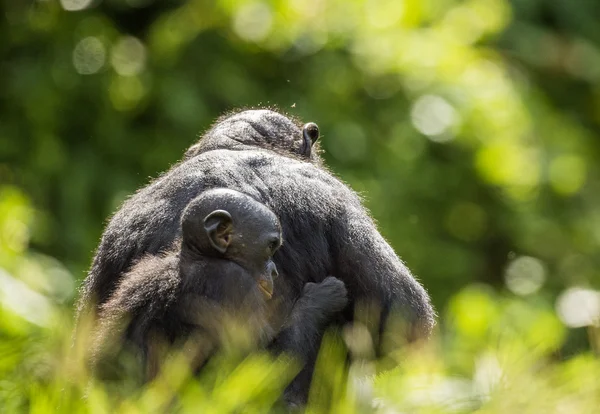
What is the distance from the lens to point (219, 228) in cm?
386

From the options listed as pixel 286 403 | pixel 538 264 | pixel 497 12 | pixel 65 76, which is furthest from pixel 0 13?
pixel 286 403

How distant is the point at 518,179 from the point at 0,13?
504 cm

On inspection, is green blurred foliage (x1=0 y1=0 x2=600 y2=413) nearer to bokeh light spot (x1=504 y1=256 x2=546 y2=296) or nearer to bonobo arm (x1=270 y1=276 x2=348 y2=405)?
bokeh light spot (x1=504 y1=256 x2=546 y2=296)

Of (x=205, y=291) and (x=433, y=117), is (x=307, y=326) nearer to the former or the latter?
(x=205, y=291)

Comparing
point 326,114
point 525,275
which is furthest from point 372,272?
point 525,275

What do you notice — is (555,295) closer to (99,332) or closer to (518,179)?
(518,179)

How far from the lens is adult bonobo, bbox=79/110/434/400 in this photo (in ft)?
14.5

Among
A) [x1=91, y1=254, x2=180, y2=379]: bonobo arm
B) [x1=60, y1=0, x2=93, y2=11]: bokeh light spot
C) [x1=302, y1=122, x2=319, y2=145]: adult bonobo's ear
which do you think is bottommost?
[x1=91, y1=254, x2=180, y2=379]: bonobo arm

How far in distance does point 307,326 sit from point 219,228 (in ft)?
1.78

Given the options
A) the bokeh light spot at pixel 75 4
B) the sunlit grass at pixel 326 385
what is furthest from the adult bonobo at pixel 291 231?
the bokeh light spot at pixel 75 4

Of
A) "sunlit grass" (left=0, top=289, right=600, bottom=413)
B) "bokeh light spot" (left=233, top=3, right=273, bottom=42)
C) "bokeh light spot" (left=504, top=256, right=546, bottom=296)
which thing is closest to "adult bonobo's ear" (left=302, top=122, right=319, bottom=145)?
"sunlit grass" (left=0, top=289, right=600, bottom=413)

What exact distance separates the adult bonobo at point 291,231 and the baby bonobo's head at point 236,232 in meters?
0.32

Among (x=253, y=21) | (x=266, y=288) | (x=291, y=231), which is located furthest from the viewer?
(x=253, y=21)

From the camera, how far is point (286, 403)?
12.6 feet
